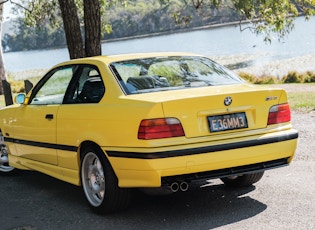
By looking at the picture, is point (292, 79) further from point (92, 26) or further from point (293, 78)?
point (92, 26)

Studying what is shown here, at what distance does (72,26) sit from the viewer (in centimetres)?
1085

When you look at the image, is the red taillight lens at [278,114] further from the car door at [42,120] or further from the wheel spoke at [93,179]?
the car door at [42,120]

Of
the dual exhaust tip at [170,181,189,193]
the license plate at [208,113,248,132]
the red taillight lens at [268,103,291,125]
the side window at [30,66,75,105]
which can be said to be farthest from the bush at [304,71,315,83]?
the dual exhaust tip at [170,181,189,193]

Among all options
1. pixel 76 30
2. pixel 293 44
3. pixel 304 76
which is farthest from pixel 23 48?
pixel 76 30

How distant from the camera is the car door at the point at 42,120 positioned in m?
6.08

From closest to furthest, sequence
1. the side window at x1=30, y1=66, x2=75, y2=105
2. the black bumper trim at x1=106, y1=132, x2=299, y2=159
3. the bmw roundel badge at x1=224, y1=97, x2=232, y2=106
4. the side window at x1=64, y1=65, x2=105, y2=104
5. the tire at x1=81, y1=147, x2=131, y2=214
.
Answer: the black bumper trim at x1=106, y1=132, x2=299, y2=159, the bmw roundel badge at x1=224, y1=97, x2=232, y2=106, the tire at x1=81, y1=147, x2=131, y2=214, the side window at x1=64, y1=65, x2=105, y2=104, the side window at x1=30, y1=66, x2=75, y2=105

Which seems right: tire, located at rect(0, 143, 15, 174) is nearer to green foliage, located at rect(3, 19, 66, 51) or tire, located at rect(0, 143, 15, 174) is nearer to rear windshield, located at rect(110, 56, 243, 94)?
rear windshield, located at rect(110, 56, 243, 94)

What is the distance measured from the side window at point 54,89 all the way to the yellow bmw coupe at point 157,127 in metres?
0.05

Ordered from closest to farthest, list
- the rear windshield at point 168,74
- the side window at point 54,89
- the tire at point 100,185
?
the tire at point 100,185
the rear windshield at point 168,74
the side window at point 54,89

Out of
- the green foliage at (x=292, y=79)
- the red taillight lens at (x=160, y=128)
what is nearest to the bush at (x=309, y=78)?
the green foliage at (x=292, y=79)

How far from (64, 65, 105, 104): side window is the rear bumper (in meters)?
0.75

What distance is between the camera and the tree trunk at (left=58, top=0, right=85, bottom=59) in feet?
35.4

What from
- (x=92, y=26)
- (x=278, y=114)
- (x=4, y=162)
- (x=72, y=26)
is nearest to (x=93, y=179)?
(x=278, y=114)

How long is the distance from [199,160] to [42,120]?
7.31 ft
